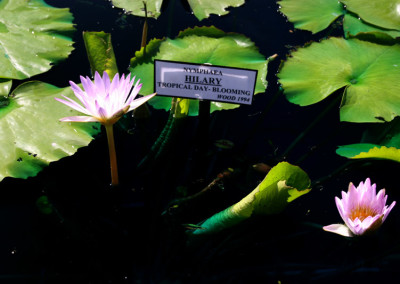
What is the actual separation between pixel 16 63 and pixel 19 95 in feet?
0.65

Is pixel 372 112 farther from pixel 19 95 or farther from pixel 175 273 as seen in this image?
pixel 19 95

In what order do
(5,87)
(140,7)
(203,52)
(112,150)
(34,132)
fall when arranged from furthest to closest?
1. (140,7)
2. (203,52)
3. (5,87)
4. (34,132)
5. (112,150)

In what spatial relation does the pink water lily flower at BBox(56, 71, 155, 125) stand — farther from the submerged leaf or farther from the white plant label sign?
the submerged leaf

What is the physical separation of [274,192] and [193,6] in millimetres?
1147

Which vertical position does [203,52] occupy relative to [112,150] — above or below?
above

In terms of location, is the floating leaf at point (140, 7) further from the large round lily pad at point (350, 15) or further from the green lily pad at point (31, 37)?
the large round lily pad at point (350, 15)

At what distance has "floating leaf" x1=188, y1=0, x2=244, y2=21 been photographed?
1.64m

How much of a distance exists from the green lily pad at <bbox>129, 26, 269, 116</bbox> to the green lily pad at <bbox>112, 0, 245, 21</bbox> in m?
0.20

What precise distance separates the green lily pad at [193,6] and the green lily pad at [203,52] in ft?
0.66

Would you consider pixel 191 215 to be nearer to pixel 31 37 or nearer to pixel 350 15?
pixel 31 37

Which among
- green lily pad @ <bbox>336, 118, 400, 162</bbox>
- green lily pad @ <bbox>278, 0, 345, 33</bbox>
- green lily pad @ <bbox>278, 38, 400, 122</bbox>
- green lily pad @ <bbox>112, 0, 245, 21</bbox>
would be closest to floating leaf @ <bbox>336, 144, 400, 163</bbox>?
green lily pad @ <bbox>336, 118, 400, 162</bbox>

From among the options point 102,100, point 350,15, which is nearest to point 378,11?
point 350,15

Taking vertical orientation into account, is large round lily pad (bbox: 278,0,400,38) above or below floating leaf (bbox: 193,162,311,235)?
above

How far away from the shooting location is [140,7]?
1.58m
